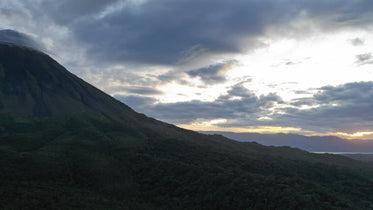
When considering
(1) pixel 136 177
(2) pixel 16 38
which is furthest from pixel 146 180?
(2) pixel 16 38

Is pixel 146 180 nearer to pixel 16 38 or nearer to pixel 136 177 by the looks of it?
pixel 136 177

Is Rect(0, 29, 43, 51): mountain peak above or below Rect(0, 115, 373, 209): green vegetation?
above

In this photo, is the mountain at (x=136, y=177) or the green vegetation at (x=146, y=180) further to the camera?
the mountain at (x=136, y=177)

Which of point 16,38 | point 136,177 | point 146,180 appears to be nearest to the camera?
Result: point 146,180

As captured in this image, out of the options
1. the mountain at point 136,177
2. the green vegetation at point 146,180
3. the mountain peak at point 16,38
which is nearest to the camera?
the green vegetation at point 146,180

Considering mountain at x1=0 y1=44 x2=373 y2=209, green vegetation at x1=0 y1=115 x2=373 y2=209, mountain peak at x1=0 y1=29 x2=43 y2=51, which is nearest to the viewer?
green vegetation at x1=0 y1=115 x2=373 y2=209

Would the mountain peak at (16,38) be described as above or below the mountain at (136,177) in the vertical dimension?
above

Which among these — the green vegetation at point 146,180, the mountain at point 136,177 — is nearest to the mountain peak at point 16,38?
the mountain at point 136,177

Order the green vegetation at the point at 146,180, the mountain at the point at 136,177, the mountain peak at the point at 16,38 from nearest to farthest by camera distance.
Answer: the green vegetation at the point at 146,180 → the mountain at the point at 136,177 → the mountain peak at the point at 16,38

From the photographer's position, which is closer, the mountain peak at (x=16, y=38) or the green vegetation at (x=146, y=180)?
the green vegetation at (x=146, y=180)

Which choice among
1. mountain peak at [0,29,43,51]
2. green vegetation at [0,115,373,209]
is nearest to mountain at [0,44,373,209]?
green vegetation at [0,115,373,209]

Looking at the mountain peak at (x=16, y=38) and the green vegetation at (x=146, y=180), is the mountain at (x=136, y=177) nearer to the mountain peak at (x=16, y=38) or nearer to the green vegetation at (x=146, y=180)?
the green vegetation at (x=146, y=180)

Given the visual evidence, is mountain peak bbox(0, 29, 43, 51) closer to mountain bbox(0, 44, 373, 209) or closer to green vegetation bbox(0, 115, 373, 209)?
mountain bbox(0, 44, 373, 209)

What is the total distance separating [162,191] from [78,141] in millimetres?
31243
